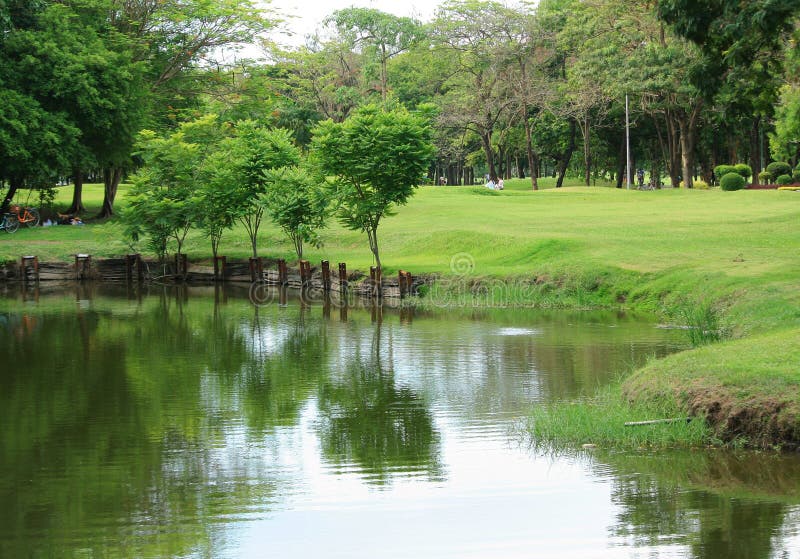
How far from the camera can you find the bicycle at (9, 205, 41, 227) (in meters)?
44.3

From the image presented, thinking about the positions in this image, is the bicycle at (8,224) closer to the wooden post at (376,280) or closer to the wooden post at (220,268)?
the wooden post at (220,268)

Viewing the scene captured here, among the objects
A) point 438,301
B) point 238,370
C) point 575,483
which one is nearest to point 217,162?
point 438,301

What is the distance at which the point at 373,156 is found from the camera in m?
28.1

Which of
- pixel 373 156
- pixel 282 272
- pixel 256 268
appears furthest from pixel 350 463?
pixel 256 268

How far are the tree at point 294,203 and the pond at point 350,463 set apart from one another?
1168 centimetres

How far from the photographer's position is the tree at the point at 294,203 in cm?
3178

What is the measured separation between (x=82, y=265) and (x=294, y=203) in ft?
32.5

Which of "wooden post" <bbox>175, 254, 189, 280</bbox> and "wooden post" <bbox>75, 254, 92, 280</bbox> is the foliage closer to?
"wooden post" <bbox>175, 254, 189, 280</bbox>

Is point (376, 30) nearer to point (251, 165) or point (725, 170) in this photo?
point (725, 170)

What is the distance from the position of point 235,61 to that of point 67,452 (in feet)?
132

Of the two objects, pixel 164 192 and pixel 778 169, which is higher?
pixel 778 169

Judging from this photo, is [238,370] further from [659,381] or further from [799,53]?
[799,53]

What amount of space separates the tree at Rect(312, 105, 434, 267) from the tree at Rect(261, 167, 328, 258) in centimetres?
208

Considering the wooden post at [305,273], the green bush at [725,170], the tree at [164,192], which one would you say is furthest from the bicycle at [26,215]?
the green bush at [725,170]
